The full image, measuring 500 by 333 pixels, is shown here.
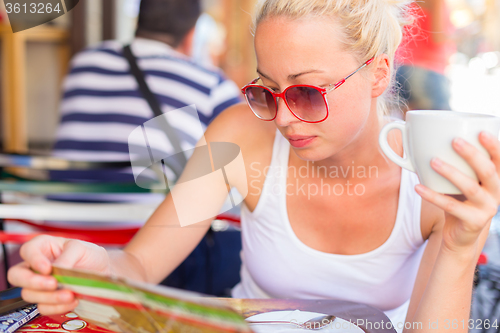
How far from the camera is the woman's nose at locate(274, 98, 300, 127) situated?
1.00 m

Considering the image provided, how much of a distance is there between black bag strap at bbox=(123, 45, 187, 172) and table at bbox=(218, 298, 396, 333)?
982mm

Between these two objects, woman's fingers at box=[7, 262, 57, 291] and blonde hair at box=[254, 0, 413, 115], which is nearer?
woman's fingers at box=[7, 262, 57, 291]

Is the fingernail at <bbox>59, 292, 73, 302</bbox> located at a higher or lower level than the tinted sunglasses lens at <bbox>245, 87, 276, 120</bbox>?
lower

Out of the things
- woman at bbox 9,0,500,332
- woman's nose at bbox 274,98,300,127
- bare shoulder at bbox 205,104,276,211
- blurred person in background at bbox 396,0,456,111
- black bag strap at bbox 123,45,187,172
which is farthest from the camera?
blurred person in background at bbox 396,0,456,111

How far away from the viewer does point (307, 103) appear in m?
0.97

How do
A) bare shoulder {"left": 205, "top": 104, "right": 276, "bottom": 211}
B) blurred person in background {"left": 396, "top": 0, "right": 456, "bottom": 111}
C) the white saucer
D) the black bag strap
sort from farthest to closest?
1. blurred person in background {"left": 396, "top": 0, "right": 456, "bottom": 111}
2. the black bag strap
3. bare shoulder {"left": 205, "top": 104, "right": 276, "bottom": 211}
4. the white saucer

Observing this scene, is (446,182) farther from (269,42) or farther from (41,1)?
(41,1)

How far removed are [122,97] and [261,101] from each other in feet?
3.41

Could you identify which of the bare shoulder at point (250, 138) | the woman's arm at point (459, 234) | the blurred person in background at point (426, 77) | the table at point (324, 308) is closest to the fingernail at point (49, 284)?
the table at point (324, 308)

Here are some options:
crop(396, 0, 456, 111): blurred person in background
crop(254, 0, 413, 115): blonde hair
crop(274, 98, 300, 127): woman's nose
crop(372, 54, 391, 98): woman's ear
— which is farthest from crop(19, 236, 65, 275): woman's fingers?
crop(396, 0, 456, 111): blurred person in background

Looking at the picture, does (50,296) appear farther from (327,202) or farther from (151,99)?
(151,99)

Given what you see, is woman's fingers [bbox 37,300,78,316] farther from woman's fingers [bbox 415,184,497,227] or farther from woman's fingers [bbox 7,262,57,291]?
woman's fingers [bbox 415,184,497,227]

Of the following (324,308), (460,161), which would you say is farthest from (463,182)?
(324,308)

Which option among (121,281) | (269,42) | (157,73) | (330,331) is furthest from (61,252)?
(157,73)
